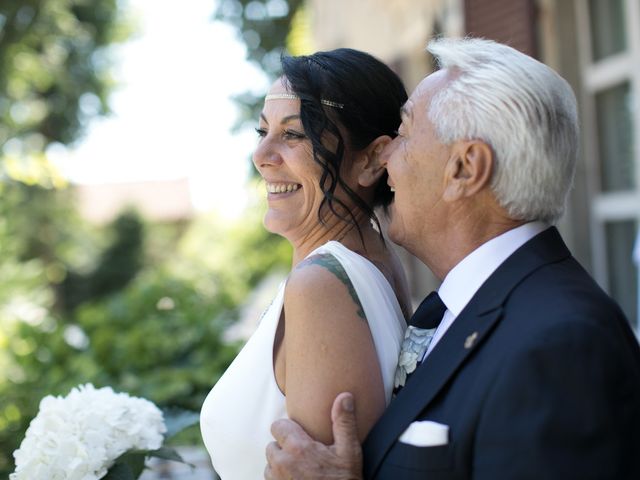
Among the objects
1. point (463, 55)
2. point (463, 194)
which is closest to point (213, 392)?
point (463, 194)

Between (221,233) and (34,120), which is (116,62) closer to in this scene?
(34,120)

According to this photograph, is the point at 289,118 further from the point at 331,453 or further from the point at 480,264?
the point at 331,453

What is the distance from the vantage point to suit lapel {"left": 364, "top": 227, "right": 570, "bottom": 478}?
1.44 m

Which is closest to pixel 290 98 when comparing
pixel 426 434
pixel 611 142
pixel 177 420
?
pixel 426 434

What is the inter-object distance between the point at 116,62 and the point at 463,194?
19912mm

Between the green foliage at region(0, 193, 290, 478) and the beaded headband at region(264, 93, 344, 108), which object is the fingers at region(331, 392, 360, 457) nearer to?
the beaded headband at region(264, 93, 344, 108)

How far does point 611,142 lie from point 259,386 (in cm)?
360

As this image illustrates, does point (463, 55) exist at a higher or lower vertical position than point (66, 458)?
higher

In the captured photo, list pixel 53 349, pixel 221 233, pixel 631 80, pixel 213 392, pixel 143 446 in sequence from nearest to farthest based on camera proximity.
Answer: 1. pixel 213 392
2. pixel 143 446
3. pixel 631 80
4. pixel 53 349
5. pixel 221 233

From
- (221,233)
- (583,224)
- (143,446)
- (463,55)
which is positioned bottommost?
(221,233)

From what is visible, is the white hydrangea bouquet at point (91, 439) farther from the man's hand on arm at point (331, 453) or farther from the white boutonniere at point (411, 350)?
the white boutonniere at point (411, 350)

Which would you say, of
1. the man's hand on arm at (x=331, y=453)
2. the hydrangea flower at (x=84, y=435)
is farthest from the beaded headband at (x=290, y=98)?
the hydrangea flower at (x=84, y=435)

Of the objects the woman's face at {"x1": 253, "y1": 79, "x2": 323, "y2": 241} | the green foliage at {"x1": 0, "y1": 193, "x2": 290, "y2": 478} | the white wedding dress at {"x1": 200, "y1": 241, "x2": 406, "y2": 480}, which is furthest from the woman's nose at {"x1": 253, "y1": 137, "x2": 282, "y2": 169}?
the green foliage at {"x1": 0, "y1": 193, "x2": 290, "y2": 478}

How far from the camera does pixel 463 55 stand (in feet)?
5.21
